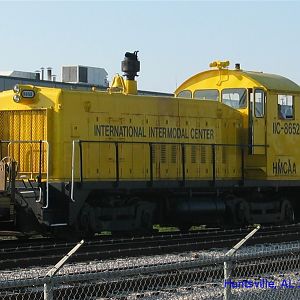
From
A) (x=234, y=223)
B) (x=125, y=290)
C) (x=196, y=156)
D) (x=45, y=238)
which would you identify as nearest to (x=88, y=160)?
(x=45, y=238)

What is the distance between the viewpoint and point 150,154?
1491 centimetres

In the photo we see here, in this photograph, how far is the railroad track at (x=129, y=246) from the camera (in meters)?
10.3

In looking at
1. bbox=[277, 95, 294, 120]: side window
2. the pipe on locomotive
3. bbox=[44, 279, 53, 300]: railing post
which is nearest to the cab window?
bbox=[277, 95, 294, 120]: side window

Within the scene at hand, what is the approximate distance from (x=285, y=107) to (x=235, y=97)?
4.31ft

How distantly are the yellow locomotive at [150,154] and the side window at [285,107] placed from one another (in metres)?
0.03

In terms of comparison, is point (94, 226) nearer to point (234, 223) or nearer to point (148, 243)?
point (148, 243)

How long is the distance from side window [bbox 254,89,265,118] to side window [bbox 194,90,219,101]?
1.14 meters

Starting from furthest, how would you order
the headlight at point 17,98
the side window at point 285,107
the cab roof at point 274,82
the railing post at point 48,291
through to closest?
the side window at point 285,107 < the cab roof at point 274,82 < the headlight at point 17,98 < the railing post at point 48,291

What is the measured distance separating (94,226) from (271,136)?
5431mm

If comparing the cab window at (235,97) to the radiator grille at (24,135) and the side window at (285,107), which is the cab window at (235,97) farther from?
the radiator grille at (24,135)

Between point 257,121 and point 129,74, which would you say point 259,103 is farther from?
point 129,74

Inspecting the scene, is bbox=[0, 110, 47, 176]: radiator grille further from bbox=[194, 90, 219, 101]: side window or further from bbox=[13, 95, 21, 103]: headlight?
bbox=[194, 90, 219, 101]: side window

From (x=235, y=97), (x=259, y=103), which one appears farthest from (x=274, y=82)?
(x=235, y=97)

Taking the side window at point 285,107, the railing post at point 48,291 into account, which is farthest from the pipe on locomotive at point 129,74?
the railing post at point 48,291
